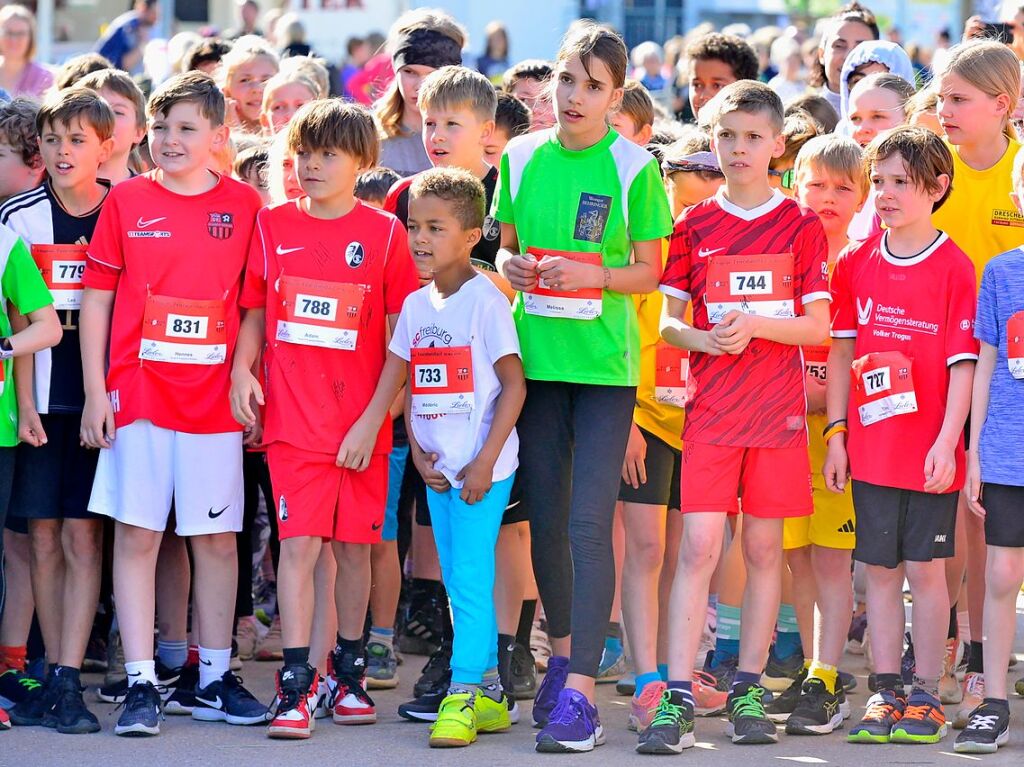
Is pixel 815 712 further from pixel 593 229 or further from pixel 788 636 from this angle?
pixel 593 229

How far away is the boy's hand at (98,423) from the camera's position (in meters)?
5.12

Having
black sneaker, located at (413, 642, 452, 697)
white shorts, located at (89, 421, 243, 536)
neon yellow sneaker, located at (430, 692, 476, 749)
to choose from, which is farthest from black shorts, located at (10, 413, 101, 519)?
neon yellow sneaker, located at (430, 692, 476, 749)

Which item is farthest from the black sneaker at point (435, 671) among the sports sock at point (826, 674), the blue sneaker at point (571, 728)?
the sports sock at point (826, 674)

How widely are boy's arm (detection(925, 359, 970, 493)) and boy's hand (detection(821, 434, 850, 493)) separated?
264 mm

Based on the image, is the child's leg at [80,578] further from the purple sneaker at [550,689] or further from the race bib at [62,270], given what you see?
the purple sneaker at [550,689]

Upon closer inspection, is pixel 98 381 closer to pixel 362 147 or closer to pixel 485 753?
pixel 362 147

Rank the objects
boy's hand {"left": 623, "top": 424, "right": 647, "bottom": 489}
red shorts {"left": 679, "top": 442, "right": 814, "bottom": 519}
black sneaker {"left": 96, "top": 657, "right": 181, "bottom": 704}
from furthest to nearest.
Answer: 1. black sneaker {"left": 96, "top": 657, "right": 181, "bottom": 704}
2. boy's hand {"left": 623, "top": 424, "right": 647, "bottom": 489}
3. red shorts {"left": 679, "top": 442, "right": 814, "bottom": 519}

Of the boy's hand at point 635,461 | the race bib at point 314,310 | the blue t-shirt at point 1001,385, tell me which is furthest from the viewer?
the boy's hand at point 635,461

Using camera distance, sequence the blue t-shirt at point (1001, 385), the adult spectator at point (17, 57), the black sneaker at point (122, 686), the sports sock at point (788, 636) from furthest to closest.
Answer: the adult spectator at point (17, 57) < the sports sock at point (788, 636) < the black sneaker at point (122, 686) < the blue t-shirt at point (1001, 385)

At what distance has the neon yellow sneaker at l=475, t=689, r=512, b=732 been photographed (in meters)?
5.01

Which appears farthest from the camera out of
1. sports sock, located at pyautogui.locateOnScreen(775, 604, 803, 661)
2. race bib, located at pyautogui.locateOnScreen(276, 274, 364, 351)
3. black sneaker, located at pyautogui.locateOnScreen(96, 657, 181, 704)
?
sports sock, located at pyautogui.locateOnScreen(775, 604, 803, 661)

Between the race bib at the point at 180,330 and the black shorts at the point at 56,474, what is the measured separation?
0.43 m

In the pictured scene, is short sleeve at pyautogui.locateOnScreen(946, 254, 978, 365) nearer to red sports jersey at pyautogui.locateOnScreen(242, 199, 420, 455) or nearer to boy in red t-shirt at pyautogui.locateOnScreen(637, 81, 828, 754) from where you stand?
boy in red t-shirt at pyautogui.locateOnScreen(637, 81, 828, 754)

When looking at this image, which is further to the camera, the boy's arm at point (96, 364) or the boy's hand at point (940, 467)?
the boy's arm at point (96, 364)
